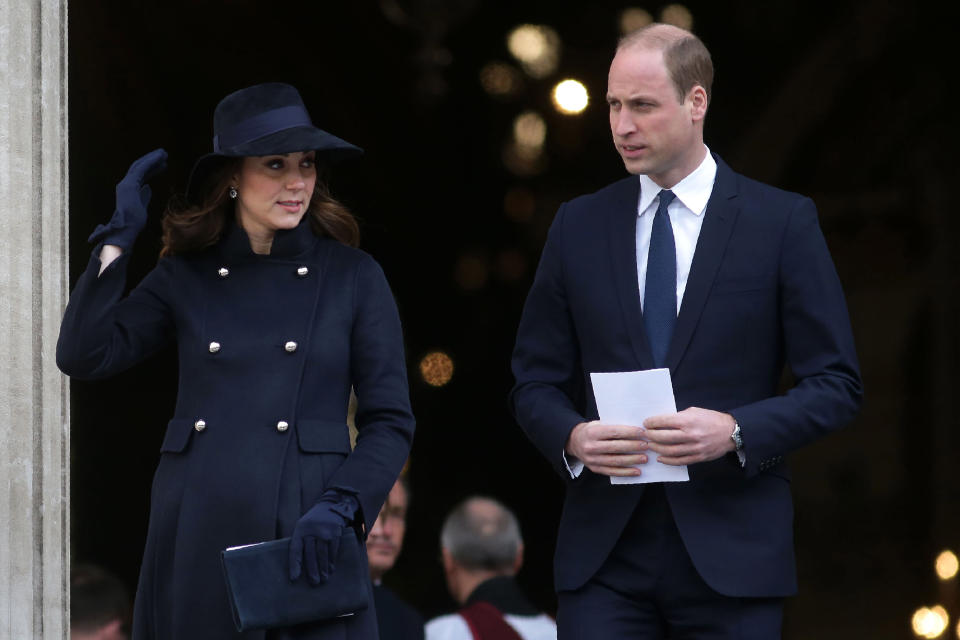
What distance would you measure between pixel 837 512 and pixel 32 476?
20.4ft

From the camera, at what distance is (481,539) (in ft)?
18.1

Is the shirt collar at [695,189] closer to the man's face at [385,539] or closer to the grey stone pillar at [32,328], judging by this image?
the grey stone pillar at [32,328]

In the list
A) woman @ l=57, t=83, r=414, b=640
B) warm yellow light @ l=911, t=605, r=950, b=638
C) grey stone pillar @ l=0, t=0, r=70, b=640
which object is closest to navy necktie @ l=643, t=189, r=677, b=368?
woman @ l=57, t=83, r=414, b=640

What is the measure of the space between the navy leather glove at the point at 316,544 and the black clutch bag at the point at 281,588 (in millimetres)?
21

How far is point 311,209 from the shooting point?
3.95 m

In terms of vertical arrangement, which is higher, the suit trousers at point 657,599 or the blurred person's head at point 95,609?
the suit trousers at point 657,599

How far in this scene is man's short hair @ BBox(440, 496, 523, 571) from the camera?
5.46 meters

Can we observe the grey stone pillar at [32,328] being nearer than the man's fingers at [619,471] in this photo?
No

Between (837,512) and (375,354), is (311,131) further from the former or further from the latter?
(837,512)

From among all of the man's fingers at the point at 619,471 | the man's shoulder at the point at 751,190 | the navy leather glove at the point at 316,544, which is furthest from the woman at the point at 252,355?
the man's shoulder at the point at 751,190

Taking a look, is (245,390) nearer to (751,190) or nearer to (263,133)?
(263,133)

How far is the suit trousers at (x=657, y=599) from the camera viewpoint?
3551mm

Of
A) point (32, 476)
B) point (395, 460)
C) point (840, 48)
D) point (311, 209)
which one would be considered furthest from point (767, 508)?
point (840, 48)

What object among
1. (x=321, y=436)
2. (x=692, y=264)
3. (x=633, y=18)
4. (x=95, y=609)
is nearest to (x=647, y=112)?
(x=692, y=264)
